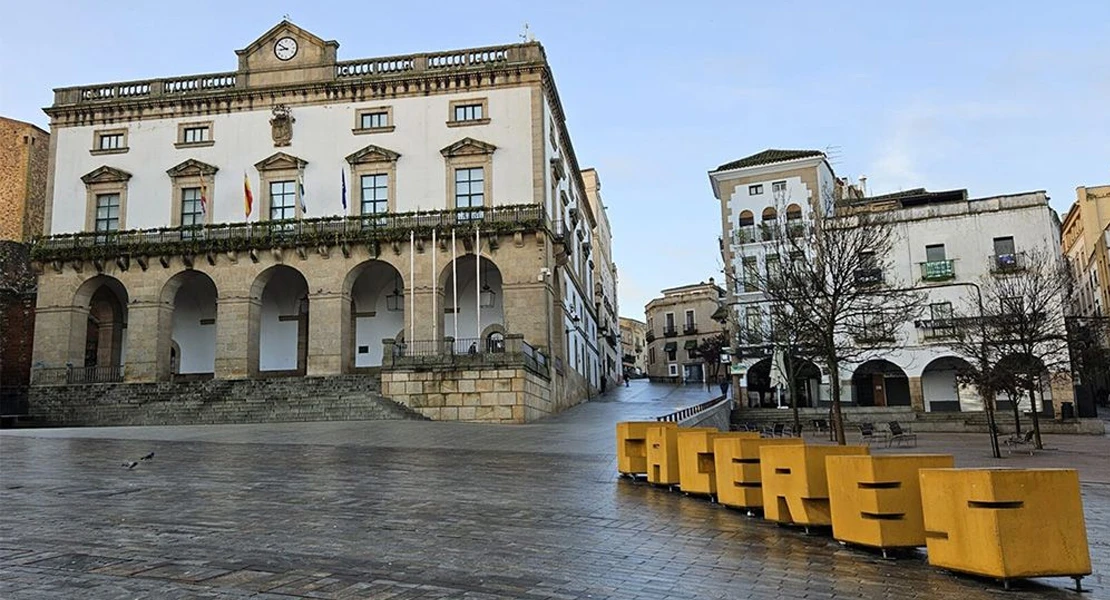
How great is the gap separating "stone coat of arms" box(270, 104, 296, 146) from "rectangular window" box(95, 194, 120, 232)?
823 centimetres

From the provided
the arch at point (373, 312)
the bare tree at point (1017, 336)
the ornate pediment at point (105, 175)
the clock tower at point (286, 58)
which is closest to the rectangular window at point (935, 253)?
the bare tree at point (1017, 336)

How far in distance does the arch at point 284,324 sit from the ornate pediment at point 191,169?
5.45m

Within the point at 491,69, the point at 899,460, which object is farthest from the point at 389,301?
the point at 899,460

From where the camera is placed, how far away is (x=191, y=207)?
37750 millimetres

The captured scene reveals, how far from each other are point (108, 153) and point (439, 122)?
15970 mm

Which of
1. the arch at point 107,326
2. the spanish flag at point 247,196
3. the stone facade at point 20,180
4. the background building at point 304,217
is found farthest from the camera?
the stone facade at point 20,180

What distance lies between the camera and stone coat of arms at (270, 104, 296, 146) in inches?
1458

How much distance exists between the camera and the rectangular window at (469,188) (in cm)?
3547

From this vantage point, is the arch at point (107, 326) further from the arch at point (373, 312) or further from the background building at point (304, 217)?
the arch at point (373, 312)

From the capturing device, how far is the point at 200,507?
9.81m

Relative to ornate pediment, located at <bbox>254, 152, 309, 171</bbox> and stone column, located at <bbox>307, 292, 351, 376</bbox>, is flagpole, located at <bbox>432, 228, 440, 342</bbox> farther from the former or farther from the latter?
ornate pediment, located at <bbox>254, 152, 309, 171</bbox>

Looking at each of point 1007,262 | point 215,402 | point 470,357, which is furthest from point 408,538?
point 1007,262

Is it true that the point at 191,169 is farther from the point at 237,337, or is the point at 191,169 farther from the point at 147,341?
the point at 237,337

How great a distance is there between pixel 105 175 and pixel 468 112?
1726 cm
